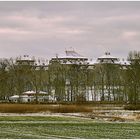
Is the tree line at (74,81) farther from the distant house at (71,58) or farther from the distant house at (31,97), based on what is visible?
the distant house at (71,58)

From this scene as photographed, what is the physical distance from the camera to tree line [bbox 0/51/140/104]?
2940 inches

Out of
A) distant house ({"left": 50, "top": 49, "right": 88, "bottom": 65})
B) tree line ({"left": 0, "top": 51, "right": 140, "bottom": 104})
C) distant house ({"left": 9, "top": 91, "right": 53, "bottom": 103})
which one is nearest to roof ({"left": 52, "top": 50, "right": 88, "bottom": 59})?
distant house ({"left": 50, "top": 49, "right": 88, "bottom": 65})

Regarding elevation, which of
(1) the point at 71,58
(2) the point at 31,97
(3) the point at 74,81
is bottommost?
(2) the point at 31,97

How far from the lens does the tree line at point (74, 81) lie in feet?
245

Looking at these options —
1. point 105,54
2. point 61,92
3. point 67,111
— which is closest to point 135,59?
point 61,92

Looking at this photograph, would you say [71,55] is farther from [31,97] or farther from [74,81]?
[31,97]

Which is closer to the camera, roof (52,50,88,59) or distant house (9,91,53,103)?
distant house (9,91,53,103)

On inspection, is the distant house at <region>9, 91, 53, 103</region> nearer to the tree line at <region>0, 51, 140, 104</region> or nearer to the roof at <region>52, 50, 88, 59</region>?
the tree line at <region>0, 51, 140, 104</region>

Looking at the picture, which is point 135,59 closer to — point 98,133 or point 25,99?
point 25,99

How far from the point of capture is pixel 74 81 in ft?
270

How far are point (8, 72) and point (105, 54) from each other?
51538 millimetres

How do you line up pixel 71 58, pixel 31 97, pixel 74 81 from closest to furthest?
pixel 31 97, pixel 74 81, pixel 71 58

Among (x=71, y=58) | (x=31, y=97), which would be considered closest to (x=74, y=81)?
(x=31, y=97)

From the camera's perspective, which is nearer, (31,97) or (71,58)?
(31,97)
